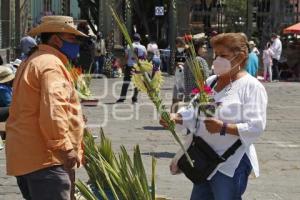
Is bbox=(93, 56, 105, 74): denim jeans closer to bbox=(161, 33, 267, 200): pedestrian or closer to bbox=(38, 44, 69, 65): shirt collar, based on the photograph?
bbox=(38, 44, 69, 65): shirt collar

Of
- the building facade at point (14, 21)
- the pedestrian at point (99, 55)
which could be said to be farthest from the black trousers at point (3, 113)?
the pedestrian at point (99, 55)

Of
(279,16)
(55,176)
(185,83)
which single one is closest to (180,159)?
(55,176)

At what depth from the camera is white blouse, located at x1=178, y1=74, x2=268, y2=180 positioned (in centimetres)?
465

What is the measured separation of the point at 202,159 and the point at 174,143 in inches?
262

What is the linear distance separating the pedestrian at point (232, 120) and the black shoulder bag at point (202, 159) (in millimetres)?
15

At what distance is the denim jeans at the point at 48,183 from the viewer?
4568 mm

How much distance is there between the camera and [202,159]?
15.5 feet

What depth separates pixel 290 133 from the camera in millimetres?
12867

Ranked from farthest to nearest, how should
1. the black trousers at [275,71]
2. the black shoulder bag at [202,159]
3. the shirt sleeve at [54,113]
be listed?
the black trousers at [275,71] → the black shoulder bag at [202,159] → the shirt sleeve at [54,113]

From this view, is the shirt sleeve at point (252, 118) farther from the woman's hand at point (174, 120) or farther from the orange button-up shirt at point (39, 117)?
the orange button-up shirt at point (39, 117)

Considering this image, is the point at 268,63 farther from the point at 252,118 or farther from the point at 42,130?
the point at 42,130

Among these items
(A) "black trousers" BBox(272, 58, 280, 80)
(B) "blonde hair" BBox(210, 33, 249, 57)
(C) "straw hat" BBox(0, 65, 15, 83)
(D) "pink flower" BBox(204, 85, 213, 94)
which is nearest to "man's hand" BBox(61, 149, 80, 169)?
(D) "pink flower" BBox(204, 85, 213, 94)

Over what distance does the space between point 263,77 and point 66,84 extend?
23728 mm

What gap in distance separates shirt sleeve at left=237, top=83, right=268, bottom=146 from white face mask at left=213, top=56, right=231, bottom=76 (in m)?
0.23
